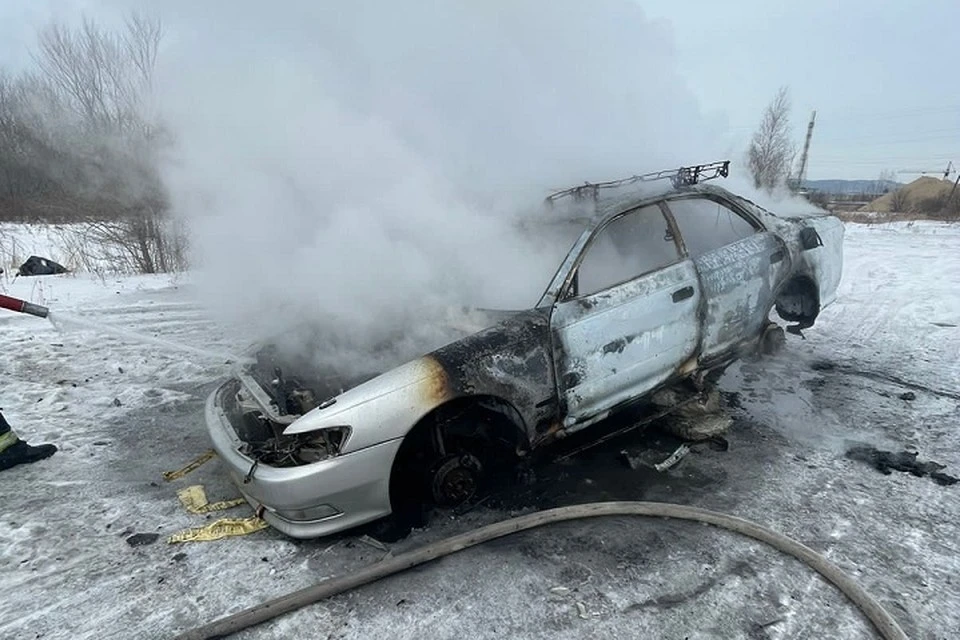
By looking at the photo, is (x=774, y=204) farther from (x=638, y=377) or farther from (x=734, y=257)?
(x=638, y=377)

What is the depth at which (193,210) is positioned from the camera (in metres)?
4.60

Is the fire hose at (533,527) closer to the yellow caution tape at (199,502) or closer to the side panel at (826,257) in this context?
the yellow caution tape at (199,502)

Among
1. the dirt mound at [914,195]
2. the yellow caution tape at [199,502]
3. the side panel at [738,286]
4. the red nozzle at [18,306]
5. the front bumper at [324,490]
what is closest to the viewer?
the front bumper at [324,490]

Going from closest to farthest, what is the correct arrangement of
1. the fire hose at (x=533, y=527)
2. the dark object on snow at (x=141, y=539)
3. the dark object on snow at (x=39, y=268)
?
the fire hose at (x=533, y=527)
the dark object on snow at (x=141, y=539)
the dark object on snow at (x=39, y=268)

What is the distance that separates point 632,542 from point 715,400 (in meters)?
1.58

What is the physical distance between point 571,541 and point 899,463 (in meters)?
2.26

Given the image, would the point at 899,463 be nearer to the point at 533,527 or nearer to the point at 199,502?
the point at 533,527

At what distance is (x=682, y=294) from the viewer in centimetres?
357

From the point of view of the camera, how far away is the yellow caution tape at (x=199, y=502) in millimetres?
3324

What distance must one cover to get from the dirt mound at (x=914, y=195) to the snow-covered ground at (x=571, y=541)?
102ft

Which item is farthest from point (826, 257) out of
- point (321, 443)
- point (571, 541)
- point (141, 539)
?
point (141, 539)

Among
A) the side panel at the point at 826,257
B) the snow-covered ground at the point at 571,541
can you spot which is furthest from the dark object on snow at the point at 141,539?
the side panel at the point at 826,257

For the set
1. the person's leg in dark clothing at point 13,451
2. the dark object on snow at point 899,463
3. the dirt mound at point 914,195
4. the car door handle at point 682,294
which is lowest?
the dirt mound at point 914,195

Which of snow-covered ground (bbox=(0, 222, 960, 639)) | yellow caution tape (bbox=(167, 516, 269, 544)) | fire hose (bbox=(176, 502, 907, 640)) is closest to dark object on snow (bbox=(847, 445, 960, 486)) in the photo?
snow-covered ground (bbox=(0, 222, 960, 639))
